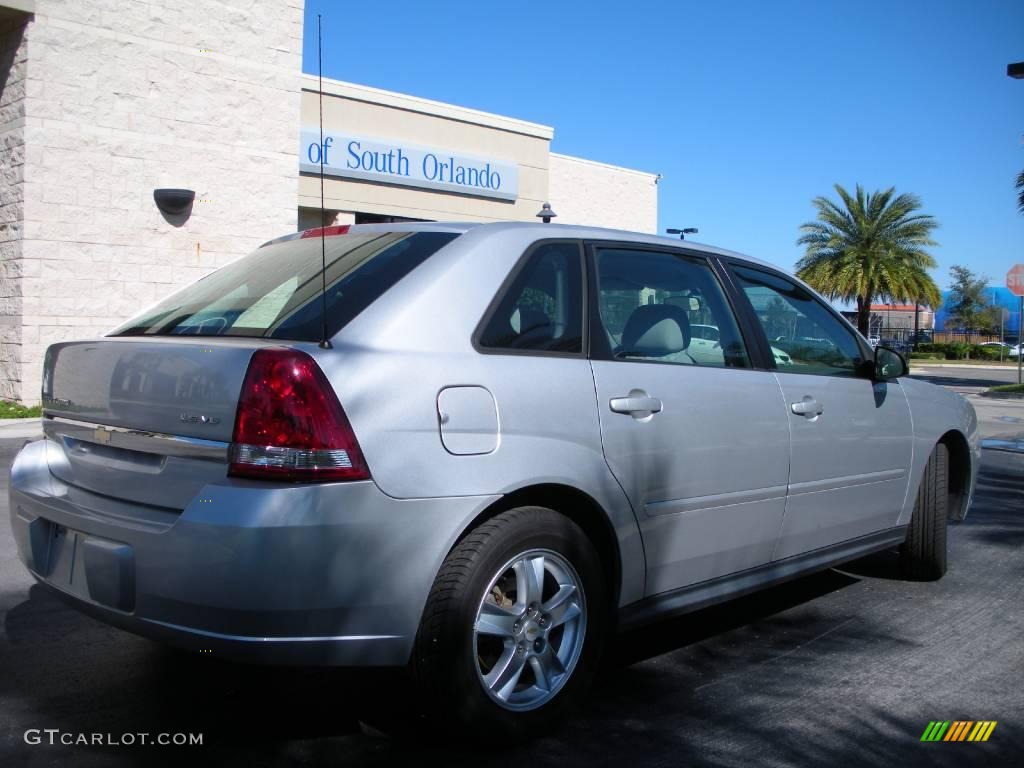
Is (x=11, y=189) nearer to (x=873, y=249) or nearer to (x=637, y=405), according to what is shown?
(x=637, y=405)

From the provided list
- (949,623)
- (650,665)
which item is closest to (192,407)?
(650,665)

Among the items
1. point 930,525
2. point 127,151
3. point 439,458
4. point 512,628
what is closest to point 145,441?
point 439,458

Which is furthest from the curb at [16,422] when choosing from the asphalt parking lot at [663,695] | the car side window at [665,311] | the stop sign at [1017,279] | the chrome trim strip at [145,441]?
the stop sign at [1017,279]

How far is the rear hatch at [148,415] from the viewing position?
2742 mm

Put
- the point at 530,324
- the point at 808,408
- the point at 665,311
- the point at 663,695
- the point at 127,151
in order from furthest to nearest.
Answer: the point at 127,151
the point at 808,408
the point at 665,311
the point at 663,695
the point at 530,324

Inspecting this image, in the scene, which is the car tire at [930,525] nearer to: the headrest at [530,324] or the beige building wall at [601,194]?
the headrest at [530,324]

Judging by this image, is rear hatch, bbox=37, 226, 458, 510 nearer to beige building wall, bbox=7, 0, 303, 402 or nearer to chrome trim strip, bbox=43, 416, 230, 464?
chrome trim strip, bbox=43, 416, 230, 464

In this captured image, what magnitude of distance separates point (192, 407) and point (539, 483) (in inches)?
41.1

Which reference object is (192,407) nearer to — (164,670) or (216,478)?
(216,478)

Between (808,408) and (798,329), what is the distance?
469 mm

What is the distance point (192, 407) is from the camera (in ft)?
9.15

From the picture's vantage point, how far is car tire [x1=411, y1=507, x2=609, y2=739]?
111 inches

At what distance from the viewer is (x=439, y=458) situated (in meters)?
2.80

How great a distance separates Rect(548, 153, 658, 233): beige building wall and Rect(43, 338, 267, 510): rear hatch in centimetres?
1959
